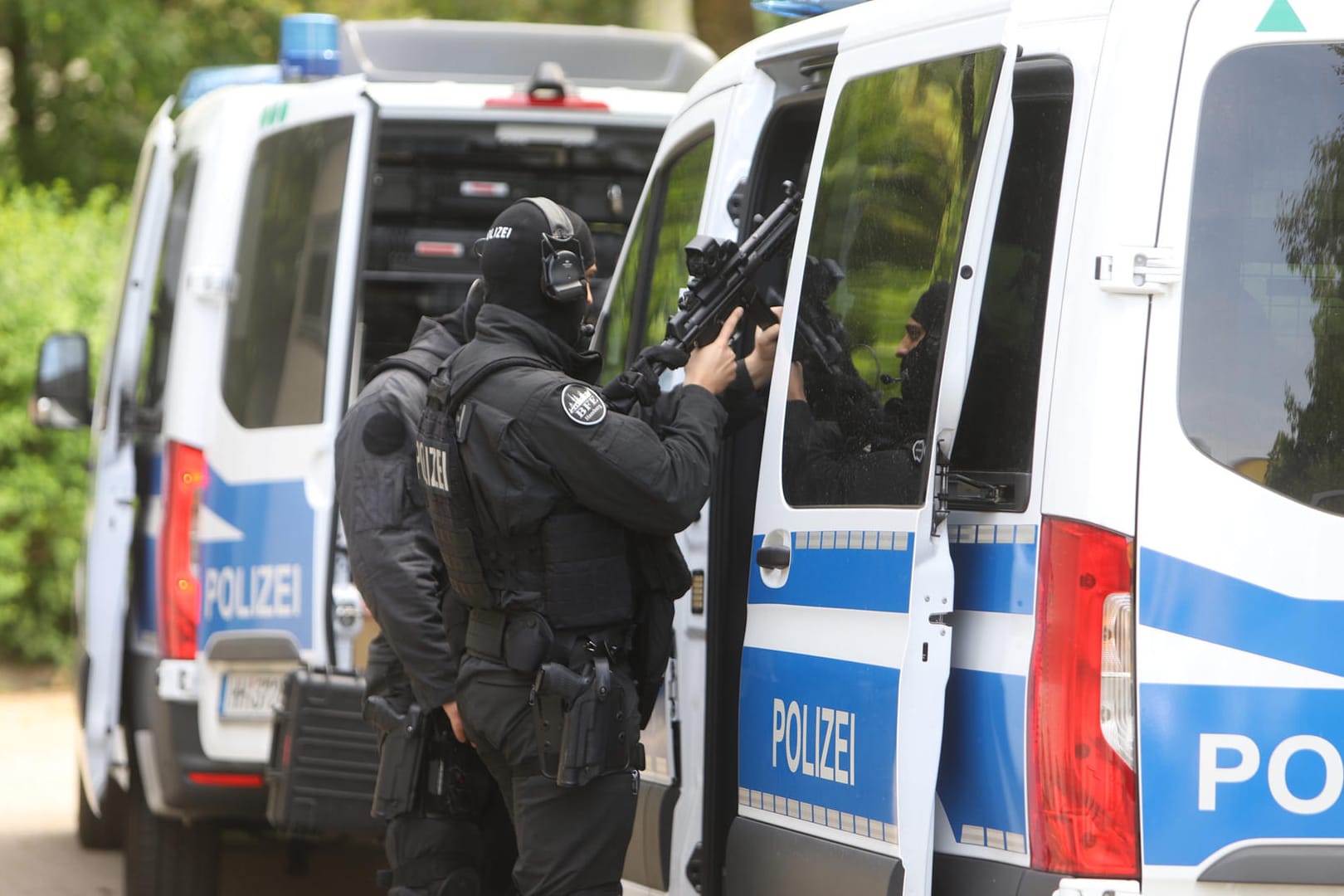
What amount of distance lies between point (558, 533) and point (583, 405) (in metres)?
0.25

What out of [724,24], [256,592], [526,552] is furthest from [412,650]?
[724,24]

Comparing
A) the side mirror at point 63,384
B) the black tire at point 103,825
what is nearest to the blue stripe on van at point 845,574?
A: the side mirror at point 63,384

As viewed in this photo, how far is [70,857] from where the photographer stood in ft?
22.8

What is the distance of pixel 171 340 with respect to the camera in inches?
210

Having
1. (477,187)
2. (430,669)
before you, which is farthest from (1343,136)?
(477,187)

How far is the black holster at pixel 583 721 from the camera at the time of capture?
132 inches

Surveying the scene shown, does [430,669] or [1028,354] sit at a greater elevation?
[1028,354]

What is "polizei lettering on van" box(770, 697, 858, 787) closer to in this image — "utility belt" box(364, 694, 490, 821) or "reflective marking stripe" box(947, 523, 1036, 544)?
"reflective marking stripe" box(947, 523, 1036, 544)

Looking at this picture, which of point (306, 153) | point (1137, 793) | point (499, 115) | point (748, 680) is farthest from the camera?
point (499, 115)

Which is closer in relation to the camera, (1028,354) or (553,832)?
(1028,354)

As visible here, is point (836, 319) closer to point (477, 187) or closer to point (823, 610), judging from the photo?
point (823, 610)

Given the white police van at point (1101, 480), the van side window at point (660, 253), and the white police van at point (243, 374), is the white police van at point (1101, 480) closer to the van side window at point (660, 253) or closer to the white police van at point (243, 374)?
the van side window at point (660, 253)

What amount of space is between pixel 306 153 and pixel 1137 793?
318 centimetres

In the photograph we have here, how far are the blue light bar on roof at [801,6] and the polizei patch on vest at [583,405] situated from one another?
1.03 metres
